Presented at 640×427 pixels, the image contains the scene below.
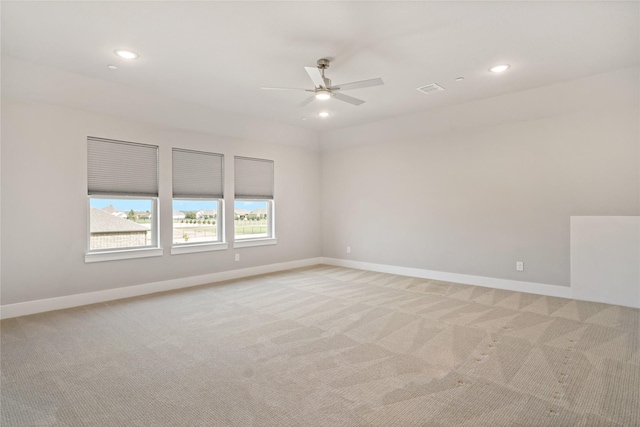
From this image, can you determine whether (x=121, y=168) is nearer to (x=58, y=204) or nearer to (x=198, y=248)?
(x=58, y=204)

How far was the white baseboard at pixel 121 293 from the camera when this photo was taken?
13.3 feet

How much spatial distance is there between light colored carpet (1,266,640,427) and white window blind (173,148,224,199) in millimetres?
1890

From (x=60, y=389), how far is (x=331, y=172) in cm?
602

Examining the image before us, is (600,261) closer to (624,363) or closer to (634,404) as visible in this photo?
(624,363)

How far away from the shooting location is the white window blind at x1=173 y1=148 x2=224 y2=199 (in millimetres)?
5488

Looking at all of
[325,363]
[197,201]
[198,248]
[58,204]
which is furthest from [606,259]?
[58,204]

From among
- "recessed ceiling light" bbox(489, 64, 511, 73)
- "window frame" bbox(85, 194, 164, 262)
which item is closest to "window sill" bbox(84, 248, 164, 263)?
"window frame" bbox(85, 194, 164, 262)

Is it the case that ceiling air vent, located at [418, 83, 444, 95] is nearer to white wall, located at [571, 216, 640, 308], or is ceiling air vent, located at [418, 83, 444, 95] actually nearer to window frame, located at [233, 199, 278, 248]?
white wall, located at [571, 216, 640, 308]

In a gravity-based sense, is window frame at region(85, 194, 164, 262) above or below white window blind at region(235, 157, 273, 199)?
below

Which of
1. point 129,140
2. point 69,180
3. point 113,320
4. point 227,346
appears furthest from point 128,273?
point 227,346

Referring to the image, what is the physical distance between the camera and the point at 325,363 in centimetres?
279

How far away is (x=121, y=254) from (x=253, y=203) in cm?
254

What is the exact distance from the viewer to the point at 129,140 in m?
4.90

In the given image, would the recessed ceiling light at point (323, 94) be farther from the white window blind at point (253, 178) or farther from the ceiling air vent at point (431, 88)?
the white window blind at point (253, 178)
